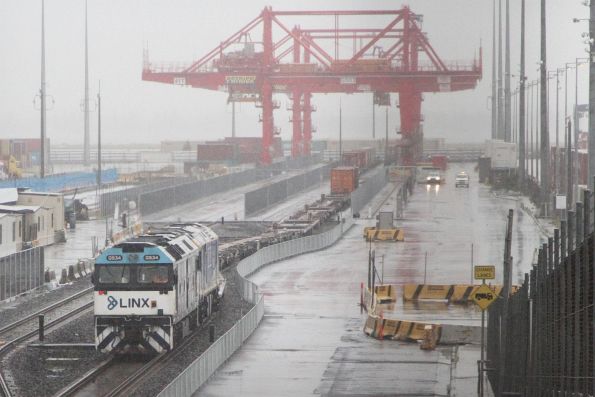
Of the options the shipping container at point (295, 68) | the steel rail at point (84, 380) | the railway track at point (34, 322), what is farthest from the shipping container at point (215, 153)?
the steel rail at point (84, 380)

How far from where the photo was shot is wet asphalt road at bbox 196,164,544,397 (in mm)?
30125

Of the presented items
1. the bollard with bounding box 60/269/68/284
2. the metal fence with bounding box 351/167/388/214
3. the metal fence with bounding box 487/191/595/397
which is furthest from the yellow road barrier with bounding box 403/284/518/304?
the metal fence with bounding box 351/167/388/214

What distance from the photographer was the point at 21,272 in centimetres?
4603

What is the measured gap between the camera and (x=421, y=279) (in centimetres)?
5066

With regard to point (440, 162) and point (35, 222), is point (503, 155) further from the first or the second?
point (35, 222)

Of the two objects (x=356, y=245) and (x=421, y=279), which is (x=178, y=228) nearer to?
(x=421, y=279)

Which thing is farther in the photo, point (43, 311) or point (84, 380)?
point (43, 311)

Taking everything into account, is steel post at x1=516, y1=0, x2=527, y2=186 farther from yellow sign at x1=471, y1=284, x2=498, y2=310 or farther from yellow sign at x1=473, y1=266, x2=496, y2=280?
yellow sign at x1=471, y1=284, x2=498, y2=310

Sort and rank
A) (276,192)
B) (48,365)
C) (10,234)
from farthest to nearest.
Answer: (276,192)
(10,234)
(48,365)

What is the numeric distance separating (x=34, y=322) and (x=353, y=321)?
30.9ft

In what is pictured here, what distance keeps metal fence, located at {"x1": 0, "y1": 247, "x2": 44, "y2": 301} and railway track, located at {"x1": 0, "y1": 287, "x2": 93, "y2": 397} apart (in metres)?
2.01

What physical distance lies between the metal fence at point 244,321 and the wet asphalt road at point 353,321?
336mm

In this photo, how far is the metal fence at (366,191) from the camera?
277 ft

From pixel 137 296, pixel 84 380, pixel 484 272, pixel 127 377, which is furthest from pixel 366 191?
pixel 84 380
